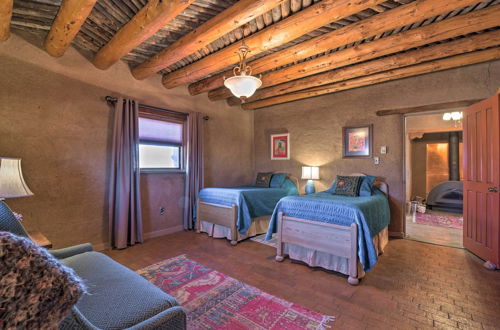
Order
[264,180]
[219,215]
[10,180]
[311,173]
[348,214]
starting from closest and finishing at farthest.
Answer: [10,180]
[348,214]
[219,215]
[311,173]
[264,180]

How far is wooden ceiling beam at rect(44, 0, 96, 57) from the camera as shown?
2.00 m

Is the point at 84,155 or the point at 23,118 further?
the point at 84,155

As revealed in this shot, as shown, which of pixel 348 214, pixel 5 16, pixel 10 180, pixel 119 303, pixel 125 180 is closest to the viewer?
pixel 119 303

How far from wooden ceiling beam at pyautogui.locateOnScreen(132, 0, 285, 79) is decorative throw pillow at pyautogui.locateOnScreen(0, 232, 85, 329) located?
2.19 metres

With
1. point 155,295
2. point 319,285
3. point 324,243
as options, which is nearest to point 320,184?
point 324,243

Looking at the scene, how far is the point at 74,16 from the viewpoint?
211cm

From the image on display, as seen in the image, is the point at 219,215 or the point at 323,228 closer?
the point at 323,228

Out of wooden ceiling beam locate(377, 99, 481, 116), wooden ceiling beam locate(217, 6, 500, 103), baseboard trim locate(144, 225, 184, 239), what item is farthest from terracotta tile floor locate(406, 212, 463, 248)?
baseboard trim locate(144, 225, 184, 239)

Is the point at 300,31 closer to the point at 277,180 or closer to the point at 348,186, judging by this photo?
the point at 348,186

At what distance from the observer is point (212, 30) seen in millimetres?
2324

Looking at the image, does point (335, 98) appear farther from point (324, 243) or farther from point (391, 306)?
point (391, 306)

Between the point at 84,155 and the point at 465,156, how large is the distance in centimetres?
524

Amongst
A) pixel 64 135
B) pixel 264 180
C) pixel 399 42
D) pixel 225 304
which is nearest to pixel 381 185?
pixel 264 180

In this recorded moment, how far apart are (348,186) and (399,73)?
6.07 feet
